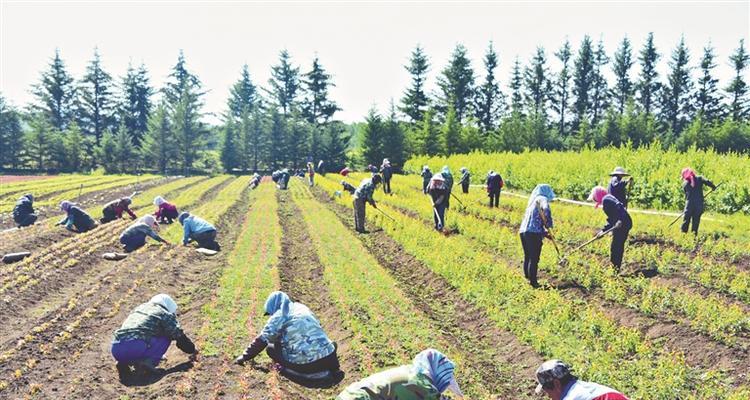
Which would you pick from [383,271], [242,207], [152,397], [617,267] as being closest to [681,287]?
[617,267]

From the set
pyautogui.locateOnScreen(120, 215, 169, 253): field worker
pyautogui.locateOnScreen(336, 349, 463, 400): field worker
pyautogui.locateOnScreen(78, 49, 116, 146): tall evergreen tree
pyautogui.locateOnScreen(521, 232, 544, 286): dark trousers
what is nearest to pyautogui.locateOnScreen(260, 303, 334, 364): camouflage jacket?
pyautogui.locateOnScreen(336, 349, 463, 400): field worker

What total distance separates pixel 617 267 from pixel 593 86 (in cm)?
7006

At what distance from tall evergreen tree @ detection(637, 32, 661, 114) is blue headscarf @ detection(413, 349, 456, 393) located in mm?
75446

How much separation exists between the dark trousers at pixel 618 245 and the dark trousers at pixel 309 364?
20.8 ft

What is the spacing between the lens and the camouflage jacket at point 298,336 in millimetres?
7160

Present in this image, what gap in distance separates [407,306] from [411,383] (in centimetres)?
611

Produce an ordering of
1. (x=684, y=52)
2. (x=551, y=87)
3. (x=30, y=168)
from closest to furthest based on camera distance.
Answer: (x=30, y=168), (x=684, y=52), (x=551, y=87)

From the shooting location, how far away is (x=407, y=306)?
10609 millimetres

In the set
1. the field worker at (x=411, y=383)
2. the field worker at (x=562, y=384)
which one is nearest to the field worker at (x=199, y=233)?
the field worker at (x=411, y=383)

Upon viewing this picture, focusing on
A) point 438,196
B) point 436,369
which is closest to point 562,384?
point 436,369

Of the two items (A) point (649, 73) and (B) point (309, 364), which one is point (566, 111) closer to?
(A) point (649, 73)

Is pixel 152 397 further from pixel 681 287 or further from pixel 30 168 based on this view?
pixel 30 168

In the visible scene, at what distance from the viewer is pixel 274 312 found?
7.48 m

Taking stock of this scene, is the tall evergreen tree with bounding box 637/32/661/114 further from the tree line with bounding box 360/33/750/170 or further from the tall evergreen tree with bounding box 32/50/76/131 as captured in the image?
the tall evergreen tree with bounding box 32/50/76/131
